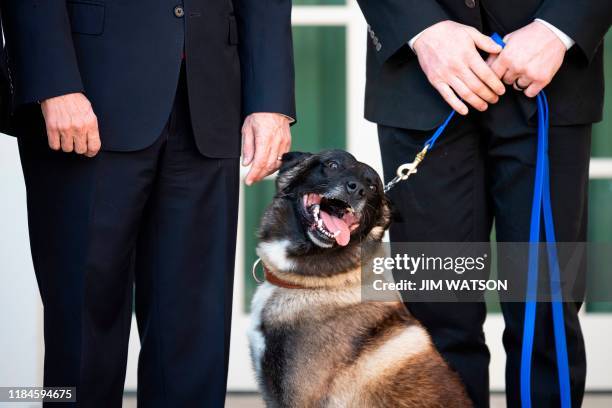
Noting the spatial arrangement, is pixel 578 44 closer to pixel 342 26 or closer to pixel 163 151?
pixel 163 151

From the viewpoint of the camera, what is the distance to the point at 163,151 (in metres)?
2.00

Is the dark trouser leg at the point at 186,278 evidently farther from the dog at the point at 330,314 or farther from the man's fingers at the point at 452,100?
the man's fingers at the point at 452,100

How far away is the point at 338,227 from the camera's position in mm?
2266

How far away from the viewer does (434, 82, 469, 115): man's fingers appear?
2.04 metres

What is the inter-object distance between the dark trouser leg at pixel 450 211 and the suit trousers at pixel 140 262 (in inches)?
17.6

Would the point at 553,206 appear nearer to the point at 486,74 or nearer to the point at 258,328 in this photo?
the point at 486,74

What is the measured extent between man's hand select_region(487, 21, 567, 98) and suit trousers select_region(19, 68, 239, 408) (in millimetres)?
729

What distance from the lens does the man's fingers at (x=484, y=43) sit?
202 cm

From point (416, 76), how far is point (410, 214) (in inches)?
14.1

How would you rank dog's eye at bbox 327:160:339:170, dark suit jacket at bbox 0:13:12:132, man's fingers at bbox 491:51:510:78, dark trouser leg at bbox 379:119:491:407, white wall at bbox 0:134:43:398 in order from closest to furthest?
dark suit jacket at bbox 0:13:12:132 → man's fingers at bbox 491:51:510:78 → dark trouser leg at bbox 379:119:491:407 → dog's eye at bbox 327:160:339:170 → white wall at bbox 0:134:43:398

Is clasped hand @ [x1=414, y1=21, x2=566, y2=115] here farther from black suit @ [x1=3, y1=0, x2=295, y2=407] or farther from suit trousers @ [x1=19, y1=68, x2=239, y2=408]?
suit trousers @ [x1=19, y1=68, x2=239, y2=408]

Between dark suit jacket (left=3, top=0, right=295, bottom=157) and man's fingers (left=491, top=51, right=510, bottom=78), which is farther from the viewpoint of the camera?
man's fingers (left=491, top=51, right=510, bottom=78)

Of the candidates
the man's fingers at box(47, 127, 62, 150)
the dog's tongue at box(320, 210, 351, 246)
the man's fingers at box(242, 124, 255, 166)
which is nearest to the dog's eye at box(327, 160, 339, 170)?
Result: the dog's tongue at box(320, 210, 351, 246)

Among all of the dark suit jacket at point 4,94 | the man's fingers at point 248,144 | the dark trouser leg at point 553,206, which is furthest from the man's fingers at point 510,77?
the dark suit jacket at point 4,94
